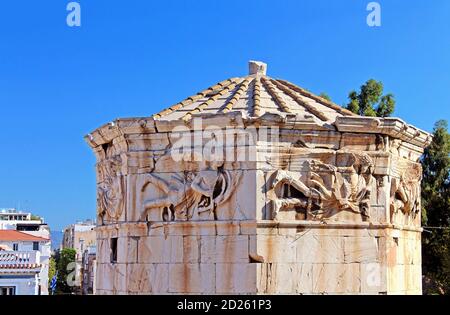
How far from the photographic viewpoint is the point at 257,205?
935cm

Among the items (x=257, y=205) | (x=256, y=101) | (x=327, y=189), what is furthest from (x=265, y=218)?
(x=256, y=101)

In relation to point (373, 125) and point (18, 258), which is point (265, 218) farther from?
point (18, 258)

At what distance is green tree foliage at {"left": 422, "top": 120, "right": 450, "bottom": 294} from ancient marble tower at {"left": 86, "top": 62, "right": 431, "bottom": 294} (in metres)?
13.9

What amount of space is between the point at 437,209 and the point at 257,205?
17.2 m

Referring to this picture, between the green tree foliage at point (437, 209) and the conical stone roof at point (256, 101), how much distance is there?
489 inches

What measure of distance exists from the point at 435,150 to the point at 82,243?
4734 cm

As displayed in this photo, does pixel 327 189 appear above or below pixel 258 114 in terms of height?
below

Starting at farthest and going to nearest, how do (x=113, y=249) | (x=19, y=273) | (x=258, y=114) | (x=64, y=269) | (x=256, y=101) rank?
1. (x=64, y=269)
2. (x=19, y=273)
3. (x=256, y=101)
4. (x=113, y=249)
5. (x=258, y=114)

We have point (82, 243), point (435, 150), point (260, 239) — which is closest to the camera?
point (260, 239)

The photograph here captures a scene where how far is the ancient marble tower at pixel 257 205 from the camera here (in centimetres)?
941

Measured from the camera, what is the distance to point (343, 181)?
977cm

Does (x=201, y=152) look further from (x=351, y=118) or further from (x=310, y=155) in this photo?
(x=351, y=118)

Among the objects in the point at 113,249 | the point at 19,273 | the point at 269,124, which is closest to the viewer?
the point at 269,124
